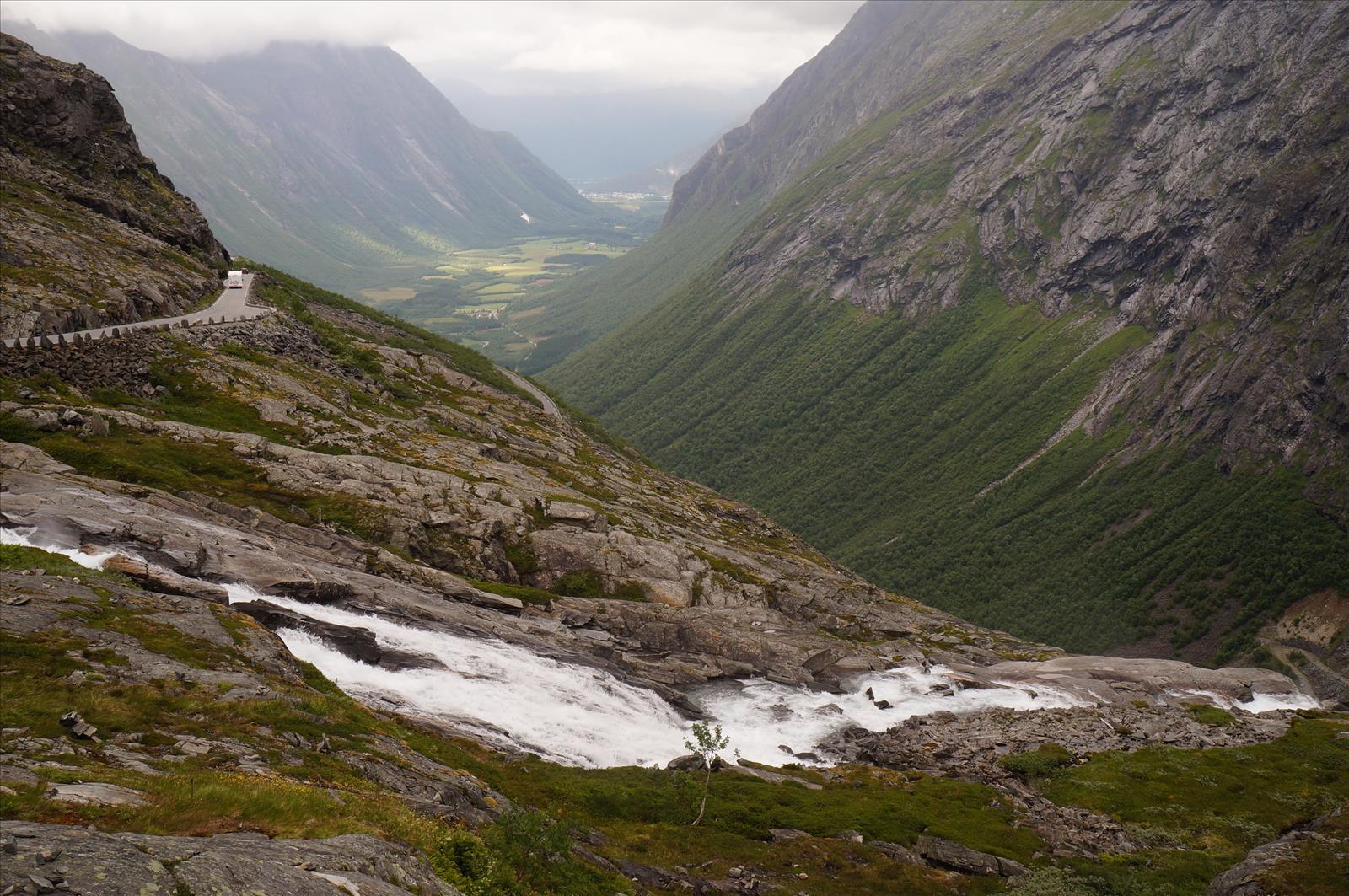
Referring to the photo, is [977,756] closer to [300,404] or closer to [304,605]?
[304,605]

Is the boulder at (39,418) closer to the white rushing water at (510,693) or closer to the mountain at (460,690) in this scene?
the mountain at (460,690)

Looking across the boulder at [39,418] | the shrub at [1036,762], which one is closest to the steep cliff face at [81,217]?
the boulder at [39,418]

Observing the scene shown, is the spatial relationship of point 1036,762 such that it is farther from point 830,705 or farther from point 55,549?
point 55,549

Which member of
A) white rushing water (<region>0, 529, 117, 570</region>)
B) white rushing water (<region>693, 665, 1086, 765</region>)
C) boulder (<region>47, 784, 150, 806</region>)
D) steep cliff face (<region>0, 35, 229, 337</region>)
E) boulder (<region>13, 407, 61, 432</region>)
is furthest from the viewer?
steep cliff face (<region>0, 35, 229, 337</region>)

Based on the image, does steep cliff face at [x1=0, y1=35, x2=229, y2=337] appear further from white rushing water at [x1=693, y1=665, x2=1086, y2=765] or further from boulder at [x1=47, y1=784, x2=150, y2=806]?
white rushing water at [x1=693, y1=665, x2=1086, y2=765]

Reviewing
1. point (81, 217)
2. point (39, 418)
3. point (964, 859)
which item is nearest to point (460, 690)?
point (964, 859)

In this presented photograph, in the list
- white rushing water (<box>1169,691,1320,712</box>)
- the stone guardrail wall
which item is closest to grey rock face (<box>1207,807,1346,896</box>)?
white rushing water (<box>1169,691,1320,712</box>)
